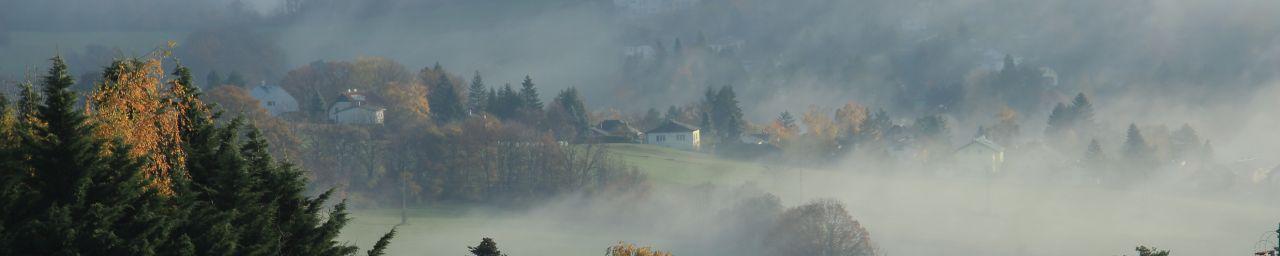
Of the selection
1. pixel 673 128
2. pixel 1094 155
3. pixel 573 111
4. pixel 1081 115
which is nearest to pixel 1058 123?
pixel 1081 115

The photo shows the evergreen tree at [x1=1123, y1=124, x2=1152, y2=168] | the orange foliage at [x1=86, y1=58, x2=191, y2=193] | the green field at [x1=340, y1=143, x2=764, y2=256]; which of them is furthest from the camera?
the evergreen tree at [x1=1123, y1=124, x2=1152, y2=168]

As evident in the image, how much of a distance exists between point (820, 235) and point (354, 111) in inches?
2087

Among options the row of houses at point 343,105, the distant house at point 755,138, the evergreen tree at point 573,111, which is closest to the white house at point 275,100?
the row of houses at point 343,105

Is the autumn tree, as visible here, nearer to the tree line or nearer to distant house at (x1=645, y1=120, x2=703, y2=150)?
the tree line

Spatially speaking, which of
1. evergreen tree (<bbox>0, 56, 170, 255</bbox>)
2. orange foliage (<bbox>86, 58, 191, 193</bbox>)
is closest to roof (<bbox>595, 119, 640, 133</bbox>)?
orange foliage (<bbox>86, 58, 191, 193</bbox>)

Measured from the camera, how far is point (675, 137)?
108 m

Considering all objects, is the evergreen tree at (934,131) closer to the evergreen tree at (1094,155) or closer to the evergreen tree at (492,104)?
the evergreen tree at (1094,155)

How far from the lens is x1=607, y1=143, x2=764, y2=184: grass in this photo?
265 feet

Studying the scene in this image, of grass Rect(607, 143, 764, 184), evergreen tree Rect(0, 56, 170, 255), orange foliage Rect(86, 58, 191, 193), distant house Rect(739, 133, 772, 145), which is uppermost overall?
distant house Rect(739, 133, 772, 145)

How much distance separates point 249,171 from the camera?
64.1 feet

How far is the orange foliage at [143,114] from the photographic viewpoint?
17922mm

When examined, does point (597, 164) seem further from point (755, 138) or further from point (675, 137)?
point (755, 138)

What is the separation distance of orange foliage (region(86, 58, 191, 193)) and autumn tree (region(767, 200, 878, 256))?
1477 inches

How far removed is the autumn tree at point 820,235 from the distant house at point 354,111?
47.0m
